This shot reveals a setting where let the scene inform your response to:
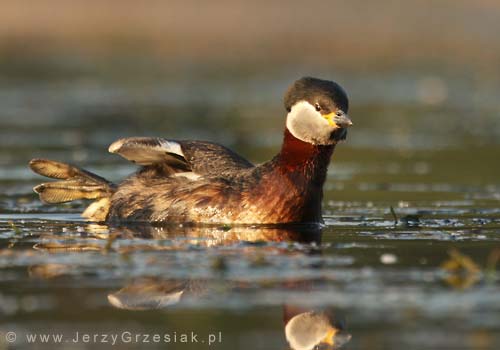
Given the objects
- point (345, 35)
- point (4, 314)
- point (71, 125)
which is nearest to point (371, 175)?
point (71, 125)

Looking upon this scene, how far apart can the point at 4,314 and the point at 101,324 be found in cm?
67

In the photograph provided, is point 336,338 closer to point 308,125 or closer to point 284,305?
point 284,305

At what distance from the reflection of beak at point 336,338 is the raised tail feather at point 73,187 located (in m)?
5.40

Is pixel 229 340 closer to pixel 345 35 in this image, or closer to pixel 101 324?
pixel 101 324

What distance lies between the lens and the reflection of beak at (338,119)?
36.3 ft

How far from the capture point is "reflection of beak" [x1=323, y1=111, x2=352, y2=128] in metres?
11.1

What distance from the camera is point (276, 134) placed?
2112 centimetres

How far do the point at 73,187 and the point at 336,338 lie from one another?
5710 millimetres

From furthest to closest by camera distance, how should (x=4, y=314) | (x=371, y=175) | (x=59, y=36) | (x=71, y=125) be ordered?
(x=59, y=36), (x=71, y=125), (x=371, y=175), (x=4, y=314)

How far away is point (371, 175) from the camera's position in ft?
53.4

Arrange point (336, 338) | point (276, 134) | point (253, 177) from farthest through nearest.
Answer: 1. point (276, 134)
2. point (253, 177)
3. point (336, 338)

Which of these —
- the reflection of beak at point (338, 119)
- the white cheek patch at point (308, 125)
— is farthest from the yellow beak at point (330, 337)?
the white cheek patch at point (308, 125)

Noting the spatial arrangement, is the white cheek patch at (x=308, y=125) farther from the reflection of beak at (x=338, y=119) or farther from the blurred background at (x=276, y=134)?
the blurred background at (x=276, y=134)

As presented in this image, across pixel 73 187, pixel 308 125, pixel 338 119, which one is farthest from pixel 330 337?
pixel 73 187
